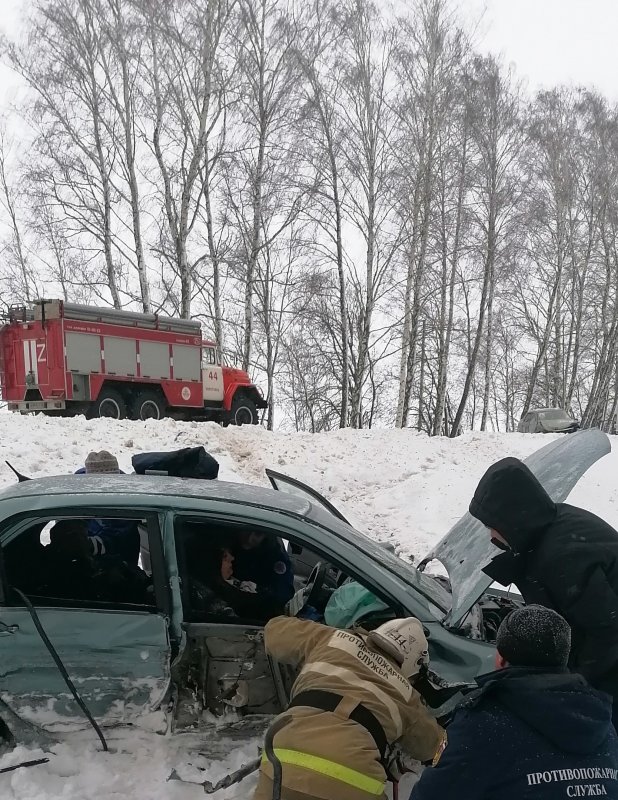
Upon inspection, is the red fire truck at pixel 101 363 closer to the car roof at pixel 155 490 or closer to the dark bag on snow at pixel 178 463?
the dark bag on snow at pixel 178 463

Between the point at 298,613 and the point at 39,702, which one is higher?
the point at 298,613

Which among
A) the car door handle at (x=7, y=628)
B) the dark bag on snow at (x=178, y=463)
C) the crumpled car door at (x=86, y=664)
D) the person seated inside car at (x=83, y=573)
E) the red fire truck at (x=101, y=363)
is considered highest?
the red fire truck at (x=101, y=363)

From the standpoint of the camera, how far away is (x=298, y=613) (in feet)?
10.2

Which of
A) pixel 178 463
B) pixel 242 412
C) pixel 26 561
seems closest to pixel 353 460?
pixel 242 412

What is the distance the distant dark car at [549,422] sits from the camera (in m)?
21.3

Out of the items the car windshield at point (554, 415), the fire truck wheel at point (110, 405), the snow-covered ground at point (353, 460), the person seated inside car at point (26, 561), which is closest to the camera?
the person seated inside car at point (26, 561)

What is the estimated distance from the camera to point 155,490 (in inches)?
112

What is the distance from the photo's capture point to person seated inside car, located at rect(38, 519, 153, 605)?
120 inches

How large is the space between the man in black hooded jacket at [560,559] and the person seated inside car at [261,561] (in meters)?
1.22

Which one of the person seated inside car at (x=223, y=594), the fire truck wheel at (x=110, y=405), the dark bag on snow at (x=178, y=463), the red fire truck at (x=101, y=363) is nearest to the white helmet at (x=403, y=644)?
the person seated inside car at (x=223, y=594)

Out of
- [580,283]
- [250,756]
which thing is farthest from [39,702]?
[580,283]

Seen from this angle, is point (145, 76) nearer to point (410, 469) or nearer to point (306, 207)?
point (306, 207)

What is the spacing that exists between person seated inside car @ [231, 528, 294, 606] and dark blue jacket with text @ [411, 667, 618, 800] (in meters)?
1.72

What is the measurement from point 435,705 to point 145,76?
18351mm
